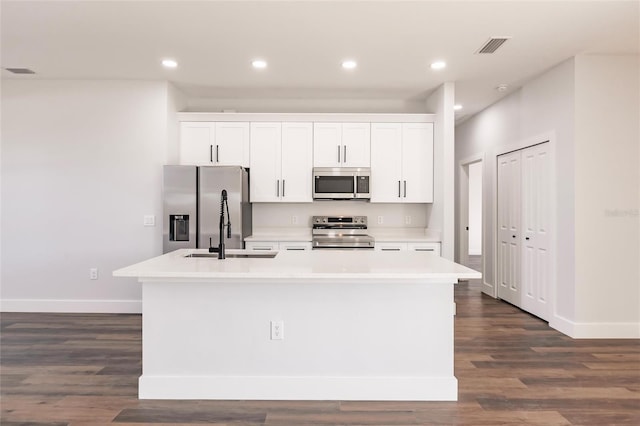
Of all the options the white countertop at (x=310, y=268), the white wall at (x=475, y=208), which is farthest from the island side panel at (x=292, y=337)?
the white wall at (x=475, y=208)

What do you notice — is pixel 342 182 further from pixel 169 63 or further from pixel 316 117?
pixel 169 63

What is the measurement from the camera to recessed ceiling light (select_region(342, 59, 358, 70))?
4.11 metres

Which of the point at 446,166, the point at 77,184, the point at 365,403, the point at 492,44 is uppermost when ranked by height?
the point at 492,44

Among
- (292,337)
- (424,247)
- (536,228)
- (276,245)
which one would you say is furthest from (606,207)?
(276,245)

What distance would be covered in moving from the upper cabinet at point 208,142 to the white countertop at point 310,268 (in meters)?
2.27

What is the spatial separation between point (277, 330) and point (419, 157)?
3292mm

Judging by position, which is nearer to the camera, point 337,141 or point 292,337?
point 292,337

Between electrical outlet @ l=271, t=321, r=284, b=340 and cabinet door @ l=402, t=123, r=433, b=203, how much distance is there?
9.95ft

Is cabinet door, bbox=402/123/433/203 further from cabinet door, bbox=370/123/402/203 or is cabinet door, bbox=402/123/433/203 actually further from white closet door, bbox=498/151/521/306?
white closet door, bbox=498/151/521/306

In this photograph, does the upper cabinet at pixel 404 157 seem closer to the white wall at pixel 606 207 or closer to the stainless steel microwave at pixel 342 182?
the stainless steel microwave at pixel 342 182

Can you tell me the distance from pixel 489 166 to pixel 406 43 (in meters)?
2.83

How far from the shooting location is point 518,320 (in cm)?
450

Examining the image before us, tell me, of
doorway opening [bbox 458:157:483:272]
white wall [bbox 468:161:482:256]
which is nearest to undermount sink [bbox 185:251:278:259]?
doorway opening [bbox 458:157:483:272]

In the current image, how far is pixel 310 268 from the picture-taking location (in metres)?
2.47
